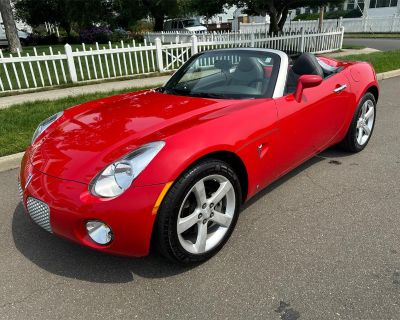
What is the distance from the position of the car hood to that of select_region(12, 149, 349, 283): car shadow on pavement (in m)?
0.66

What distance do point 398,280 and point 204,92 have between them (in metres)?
2.11

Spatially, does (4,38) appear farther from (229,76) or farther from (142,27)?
(229,76)

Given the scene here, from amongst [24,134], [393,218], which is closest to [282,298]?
[393,218]

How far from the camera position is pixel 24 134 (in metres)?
4.97

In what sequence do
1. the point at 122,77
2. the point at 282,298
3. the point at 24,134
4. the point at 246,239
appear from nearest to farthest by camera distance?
the point at 282,298 → the point at 246,239 → the point at 24,134 → the point at 122,77

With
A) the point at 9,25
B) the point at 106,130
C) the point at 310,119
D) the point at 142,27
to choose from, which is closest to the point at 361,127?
the point at 310,119

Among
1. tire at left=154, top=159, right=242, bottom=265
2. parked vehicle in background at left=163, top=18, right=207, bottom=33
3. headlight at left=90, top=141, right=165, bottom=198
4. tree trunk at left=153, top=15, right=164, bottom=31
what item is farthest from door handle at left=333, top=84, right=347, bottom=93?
tree trunk at left=153, top=15, right=164, bottom=31

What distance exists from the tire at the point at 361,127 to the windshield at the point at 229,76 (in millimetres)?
1416

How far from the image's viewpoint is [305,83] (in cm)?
311

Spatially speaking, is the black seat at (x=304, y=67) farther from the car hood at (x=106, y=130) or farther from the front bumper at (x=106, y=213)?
the front bumper at (x=106, y=213)

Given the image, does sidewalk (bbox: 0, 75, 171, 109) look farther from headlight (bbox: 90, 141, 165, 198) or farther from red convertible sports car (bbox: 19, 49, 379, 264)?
headlight (bbox: 90, 141, 165, 198)

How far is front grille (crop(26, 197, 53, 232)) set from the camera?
2.22 metres

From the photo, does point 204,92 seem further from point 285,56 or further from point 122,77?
Answer: point 122,77

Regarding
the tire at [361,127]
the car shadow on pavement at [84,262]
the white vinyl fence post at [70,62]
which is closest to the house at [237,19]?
the white vinyl fence post at [70,62]
